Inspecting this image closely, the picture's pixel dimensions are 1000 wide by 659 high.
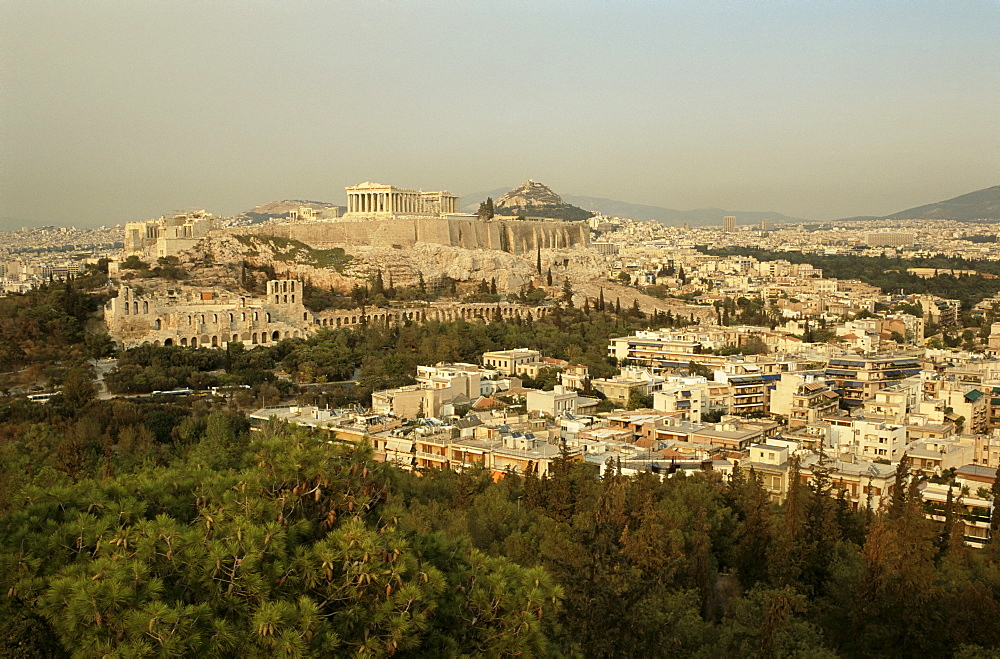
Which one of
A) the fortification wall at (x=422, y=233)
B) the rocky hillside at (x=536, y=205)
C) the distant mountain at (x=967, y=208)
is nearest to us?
the fortification wall at (x=422, y=233)

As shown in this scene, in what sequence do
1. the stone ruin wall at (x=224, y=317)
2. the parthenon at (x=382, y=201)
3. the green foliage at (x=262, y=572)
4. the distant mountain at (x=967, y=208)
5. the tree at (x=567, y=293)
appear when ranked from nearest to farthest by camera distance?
the green foliage at (x=262, y=572) < the stone ruin wall at (x=224, y=317) < the tree at (x=567, y=293) < the parthenon at (x=382, y=201) < the distant mountain at (x=967, y=208)

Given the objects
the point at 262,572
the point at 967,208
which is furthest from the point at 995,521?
the point at 967,208

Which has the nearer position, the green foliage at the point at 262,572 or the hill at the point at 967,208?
the green foliage at the point at 262,572

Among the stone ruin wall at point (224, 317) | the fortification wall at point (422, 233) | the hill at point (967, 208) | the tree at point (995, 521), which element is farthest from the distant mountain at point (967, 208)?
the tree at point (995, 521)

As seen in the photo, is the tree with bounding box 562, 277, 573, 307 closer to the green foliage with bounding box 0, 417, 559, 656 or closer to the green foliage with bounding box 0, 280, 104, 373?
the green foliage with bounding box 0, 280, 104, 373

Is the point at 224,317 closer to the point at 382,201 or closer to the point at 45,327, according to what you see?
the point at 45,327

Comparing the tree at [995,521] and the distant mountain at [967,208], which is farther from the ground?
the distant mountain at [967,208]

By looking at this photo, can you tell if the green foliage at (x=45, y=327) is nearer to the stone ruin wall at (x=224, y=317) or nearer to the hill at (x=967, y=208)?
the stone ruin wall at (x=224, y=317)
